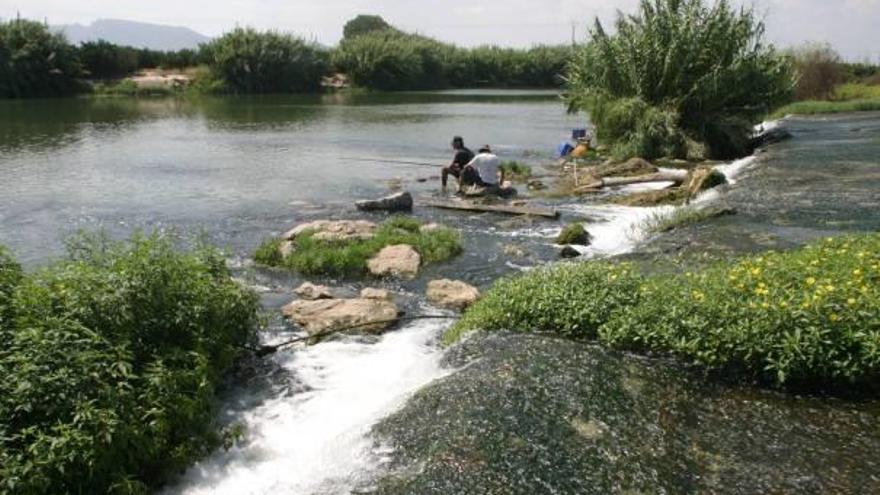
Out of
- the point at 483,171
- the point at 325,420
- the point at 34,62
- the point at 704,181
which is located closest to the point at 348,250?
the point at 325,420

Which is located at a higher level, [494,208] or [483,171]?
[483,171]

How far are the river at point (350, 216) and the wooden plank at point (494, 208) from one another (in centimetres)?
64

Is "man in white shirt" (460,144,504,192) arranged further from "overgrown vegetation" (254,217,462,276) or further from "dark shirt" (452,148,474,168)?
"overgrown vegetation" (254,217,462,276)

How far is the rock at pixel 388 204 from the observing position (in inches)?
847

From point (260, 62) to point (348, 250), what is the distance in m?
68.2

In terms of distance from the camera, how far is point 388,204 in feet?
70.6

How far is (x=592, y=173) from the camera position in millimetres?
27281

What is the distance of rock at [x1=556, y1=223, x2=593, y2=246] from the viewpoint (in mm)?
17281

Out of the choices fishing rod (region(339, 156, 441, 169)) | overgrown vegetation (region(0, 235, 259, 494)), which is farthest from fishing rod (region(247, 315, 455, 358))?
fishing rod (region(339, 156, 441, 169))

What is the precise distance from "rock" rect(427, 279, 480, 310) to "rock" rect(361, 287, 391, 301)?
2.57 feet

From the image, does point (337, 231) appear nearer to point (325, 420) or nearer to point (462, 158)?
point (462, 158)

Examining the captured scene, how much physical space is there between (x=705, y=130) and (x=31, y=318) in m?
29.7

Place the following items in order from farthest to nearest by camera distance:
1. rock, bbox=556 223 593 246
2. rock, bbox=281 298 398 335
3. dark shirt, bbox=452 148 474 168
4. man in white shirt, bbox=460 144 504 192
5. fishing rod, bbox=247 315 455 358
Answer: dark shirt, bbox=452 148 474 168, man in white shirt, bbox=460 144 504 192, rock, bbox=556 223 593 246, rock, bbox=281 298 398 335, fishing rod, bbox=247 315 455 358

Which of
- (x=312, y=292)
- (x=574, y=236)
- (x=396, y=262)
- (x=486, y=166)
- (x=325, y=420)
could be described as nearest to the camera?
(x=325, y=420)
